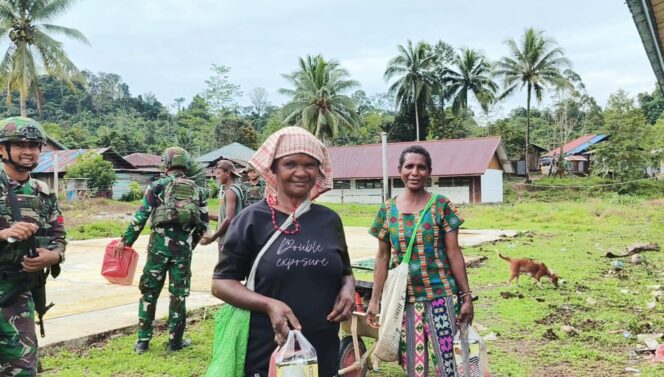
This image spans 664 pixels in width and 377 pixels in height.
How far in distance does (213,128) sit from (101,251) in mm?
46403

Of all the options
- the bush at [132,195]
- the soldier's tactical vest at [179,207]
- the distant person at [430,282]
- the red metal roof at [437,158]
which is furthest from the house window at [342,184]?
the distant person at [430,282]

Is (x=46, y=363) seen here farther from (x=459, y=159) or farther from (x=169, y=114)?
(x=169, y=114)

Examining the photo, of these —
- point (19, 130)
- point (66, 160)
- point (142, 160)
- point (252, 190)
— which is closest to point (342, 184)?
point (66, 160)

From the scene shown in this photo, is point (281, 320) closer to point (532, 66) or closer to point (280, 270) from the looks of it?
point (280, 270)

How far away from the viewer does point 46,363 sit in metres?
4.52

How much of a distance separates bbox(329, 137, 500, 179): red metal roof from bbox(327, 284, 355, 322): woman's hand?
2797cm

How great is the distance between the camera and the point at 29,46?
2803cm

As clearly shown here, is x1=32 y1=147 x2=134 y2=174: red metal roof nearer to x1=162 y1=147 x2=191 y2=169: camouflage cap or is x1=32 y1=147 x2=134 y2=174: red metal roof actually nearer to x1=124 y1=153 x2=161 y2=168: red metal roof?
x1=124 y1=153 x2=161 y2=168: red metal roof

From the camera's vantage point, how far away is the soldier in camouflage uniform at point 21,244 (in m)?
2.74

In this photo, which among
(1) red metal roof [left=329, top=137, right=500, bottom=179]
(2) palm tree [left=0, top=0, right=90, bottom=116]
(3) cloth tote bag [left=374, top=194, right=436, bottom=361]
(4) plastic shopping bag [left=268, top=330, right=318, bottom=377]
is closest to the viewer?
(4) plastic shopping bag [left=268, top=330, right=318, bottom=377]

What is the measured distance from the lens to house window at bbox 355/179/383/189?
35.1 m

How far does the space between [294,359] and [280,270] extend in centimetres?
32

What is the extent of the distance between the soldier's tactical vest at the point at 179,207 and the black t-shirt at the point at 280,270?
2.86m

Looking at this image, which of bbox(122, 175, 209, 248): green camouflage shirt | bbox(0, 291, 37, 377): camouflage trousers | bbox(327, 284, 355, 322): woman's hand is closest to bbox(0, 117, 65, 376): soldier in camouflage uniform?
bbox(0, 291, 37, 377): camouflage trousers
